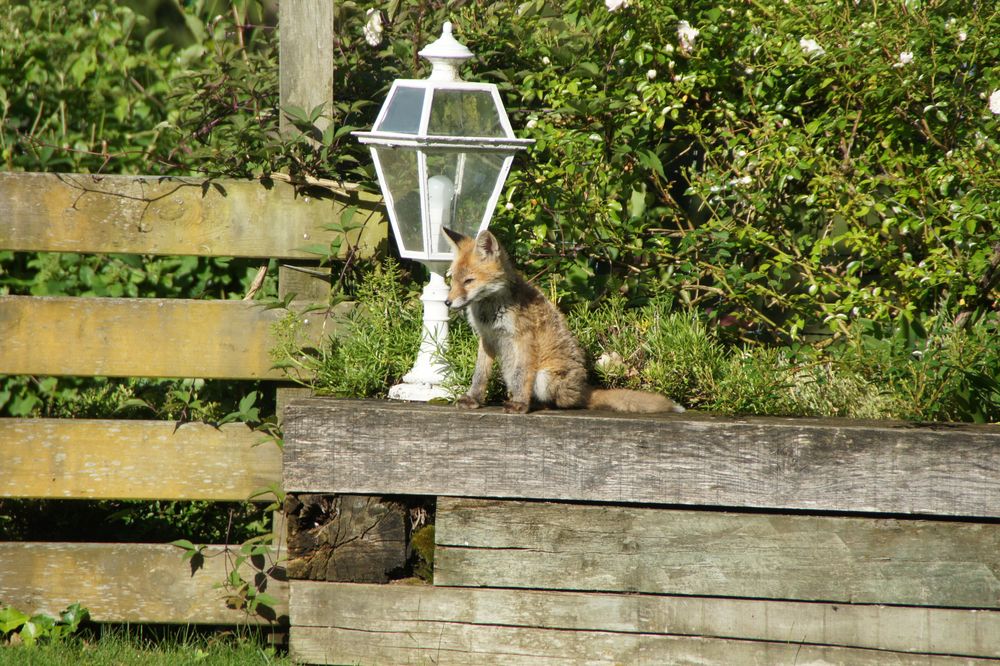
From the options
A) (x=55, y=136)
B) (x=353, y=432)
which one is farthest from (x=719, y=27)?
(x=55, y=136)

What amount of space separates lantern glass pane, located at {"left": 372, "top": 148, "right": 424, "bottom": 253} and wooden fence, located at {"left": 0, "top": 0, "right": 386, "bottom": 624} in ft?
1.39

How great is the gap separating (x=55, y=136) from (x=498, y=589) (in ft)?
12.3

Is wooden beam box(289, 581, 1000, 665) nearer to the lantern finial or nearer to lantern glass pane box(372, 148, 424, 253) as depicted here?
lantern glass pane box(372, 148, 424, 253)

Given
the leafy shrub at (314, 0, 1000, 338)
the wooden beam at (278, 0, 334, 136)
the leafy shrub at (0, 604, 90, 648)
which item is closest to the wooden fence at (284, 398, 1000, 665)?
the leafy shrub at (314, 0, 1000, 338)

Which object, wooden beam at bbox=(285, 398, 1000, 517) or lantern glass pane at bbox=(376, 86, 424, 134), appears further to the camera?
lantern glass pane at bbox=(376, 86, 424, 134)

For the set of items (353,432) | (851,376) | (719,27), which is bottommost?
(353,432)

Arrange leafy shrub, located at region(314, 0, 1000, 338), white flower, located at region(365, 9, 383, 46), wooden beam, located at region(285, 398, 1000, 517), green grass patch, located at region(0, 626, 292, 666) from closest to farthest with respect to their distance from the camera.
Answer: wooden beam, located at region(285, 398, 1000, 517)
green grass patch, located at region(0, 626, 292, 666)
leafy shrub, located at region(314, 0, 1000, 338)
white flower, located at region(365, 9, 383, 46)

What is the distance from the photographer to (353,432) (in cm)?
366

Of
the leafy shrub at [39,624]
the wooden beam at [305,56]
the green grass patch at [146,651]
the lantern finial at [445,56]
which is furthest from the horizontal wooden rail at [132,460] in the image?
the lantern finial at [445,56]

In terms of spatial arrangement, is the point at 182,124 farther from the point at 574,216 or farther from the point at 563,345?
the point at 563,345

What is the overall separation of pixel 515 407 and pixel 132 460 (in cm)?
188

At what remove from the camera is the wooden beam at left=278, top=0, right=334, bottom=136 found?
4242 millimetres

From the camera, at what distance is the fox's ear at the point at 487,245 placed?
146 inches

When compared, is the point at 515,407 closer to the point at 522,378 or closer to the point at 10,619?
the point at 522,378
